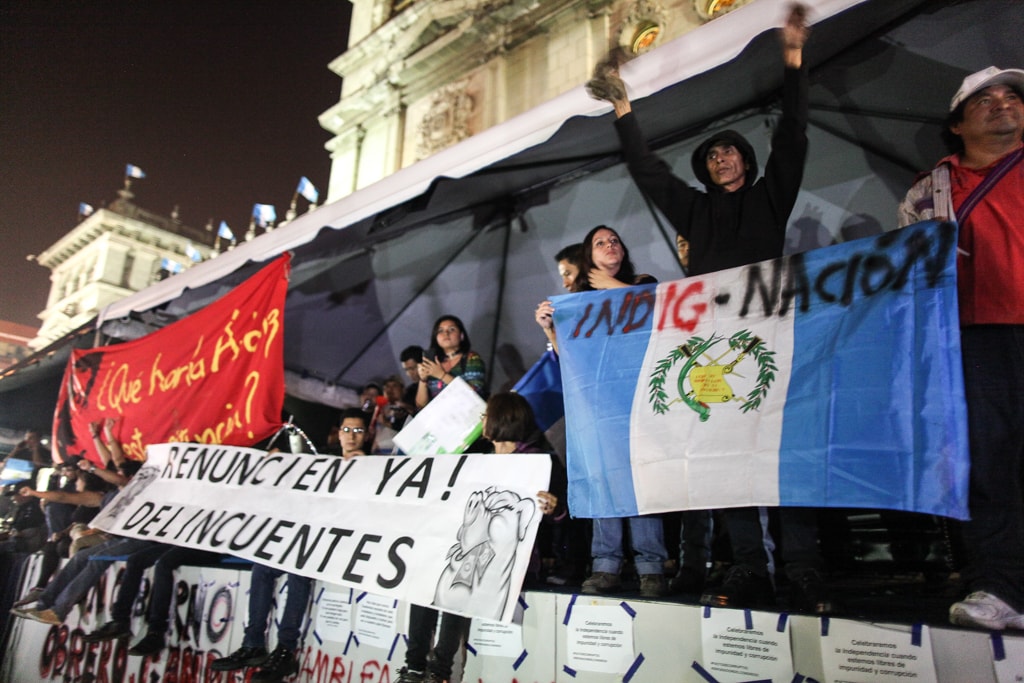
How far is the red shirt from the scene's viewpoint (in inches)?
65.3

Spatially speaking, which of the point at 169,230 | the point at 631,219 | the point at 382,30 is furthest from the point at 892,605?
the point at 169,230

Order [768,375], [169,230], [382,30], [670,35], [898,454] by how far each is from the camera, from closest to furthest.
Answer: [898,454]
[768,375]
[670,35]
[382,30]
[169,230]

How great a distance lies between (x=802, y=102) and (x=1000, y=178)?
710 mm

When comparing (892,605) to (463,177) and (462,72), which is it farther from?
(462,72)

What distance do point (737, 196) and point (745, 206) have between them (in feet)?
0.23

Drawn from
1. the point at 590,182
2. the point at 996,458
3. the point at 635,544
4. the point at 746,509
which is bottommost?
the point at 635,544

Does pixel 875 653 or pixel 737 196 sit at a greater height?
pixel 737 196

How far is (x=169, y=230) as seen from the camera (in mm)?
44500

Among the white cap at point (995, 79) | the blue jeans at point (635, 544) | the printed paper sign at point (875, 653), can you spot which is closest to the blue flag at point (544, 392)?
the blue jeans at point (635, 544)

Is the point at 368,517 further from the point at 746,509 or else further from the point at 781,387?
the point at 781,387

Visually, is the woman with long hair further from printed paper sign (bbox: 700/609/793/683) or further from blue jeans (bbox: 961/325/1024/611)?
blue jeans (bbox: 961/325/1024/611)

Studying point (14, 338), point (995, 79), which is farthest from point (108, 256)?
point (995, 79)

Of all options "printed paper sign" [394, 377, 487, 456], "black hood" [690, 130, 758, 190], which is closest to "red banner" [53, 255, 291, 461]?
"printed paper sign" [394, 377, 487, 456]

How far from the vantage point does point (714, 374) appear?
6.57ft
